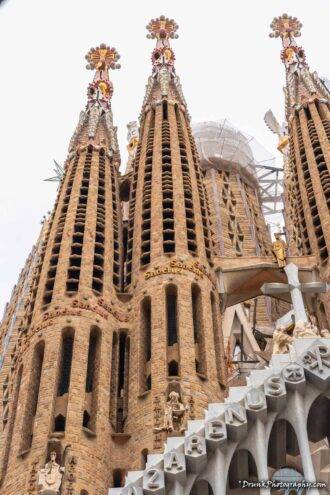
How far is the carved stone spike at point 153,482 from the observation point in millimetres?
18328

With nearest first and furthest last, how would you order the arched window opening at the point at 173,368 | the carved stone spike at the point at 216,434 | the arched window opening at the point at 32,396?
the carved stone spike at the point at 216,434, the arched window opening at the point at 32,396, the arched window opening at the point at 173,368

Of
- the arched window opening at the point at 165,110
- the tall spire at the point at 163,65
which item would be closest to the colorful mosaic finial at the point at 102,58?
the tall spire at the point at 163,65

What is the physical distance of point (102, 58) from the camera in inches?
1858

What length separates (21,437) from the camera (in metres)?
23.7

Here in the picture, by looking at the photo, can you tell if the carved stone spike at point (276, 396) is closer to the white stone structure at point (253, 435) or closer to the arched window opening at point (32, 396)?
the white stone structure at point (253, 435)

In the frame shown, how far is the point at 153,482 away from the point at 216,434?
62.8 inches

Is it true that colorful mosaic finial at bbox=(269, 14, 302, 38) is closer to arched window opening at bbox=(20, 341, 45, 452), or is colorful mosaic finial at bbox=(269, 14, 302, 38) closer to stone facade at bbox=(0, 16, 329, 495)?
stone facade at bbox=(0, 16, 329, 495)

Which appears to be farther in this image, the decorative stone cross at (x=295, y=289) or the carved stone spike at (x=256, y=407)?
the decorative stone cross at (x=295, y=289)

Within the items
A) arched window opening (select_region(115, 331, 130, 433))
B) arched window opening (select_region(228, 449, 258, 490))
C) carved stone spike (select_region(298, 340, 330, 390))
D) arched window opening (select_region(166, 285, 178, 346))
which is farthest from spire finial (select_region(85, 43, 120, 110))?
arched window opening (select_region(228, 449, 258, 490))

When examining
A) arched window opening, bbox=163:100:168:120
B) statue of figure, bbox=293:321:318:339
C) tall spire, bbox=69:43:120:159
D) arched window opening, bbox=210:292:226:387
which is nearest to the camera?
statue of figure, bbox=293:321:318:339

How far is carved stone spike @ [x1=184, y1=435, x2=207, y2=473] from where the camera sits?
18.8m

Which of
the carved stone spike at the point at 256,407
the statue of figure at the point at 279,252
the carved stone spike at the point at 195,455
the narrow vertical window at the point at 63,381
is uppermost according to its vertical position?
the statue of figure at the point at 279,252

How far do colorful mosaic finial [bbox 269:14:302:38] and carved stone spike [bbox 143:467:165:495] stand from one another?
3509cm

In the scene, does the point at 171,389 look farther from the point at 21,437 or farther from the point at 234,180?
the point at 234,180
